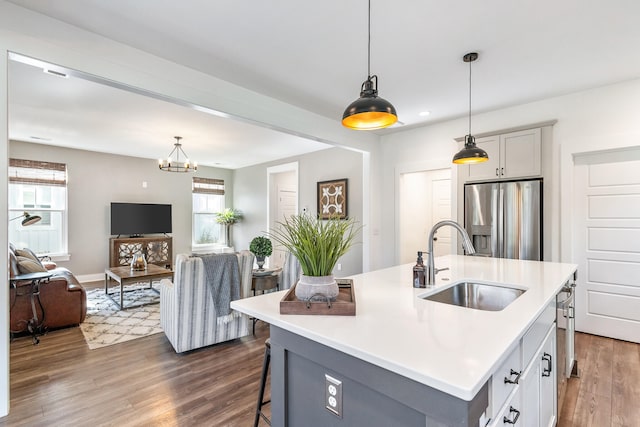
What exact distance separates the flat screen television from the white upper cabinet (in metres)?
6.26

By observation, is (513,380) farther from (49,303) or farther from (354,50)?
(49,303)

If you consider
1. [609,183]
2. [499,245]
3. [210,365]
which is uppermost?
[609,183]

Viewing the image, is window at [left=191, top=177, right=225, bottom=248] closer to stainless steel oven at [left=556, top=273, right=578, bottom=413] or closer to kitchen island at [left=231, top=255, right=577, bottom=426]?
kitchen island at [left=231, top=255, right=577, bottom=426]

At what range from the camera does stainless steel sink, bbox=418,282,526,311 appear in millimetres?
1801

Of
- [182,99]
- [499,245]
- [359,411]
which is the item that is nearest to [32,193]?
[182,99]

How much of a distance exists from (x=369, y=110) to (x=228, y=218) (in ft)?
23.1

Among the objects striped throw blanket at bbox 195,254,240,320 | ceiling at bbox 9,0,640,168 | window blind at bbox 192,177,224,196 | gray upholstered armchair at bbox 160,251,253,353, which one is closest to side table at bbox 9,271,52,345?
gray upholstered armchair at bbox 160,251,253,353

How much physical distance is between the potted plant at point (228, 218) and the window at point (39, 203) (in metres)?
3.10

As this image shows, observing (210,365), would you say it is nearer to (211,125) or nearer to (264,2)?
Result: (264,2)

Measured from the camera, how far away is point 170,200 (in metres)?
7.38

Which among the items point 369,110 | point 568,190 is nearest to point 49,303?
point 369,110

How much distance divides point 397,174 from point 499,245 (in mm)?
1825

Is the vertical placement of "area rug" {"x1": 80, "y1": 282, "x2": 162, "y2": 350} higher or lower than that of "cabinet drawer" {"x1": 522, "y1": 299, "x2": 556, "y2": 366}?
lower

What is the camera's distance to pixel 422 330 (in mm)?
1096
